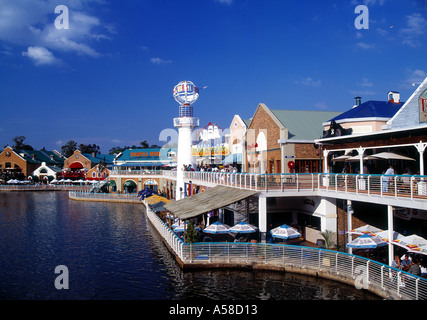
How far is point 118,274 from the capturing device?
65.7 ft

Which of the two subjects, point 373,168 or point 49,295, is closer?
point 49,295

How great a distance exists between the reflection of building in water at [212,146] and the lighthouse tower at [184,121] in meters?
4.15

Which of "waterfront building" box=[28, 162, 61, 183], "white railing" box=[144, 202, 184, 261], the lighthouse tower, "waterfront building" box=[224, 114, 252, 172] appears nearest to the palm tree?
"white railing" box=[144, 202, 184, 261]

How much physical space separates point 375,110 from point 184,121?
21175mm

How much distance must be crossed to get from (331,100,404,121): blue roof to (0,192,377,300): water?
542 inches

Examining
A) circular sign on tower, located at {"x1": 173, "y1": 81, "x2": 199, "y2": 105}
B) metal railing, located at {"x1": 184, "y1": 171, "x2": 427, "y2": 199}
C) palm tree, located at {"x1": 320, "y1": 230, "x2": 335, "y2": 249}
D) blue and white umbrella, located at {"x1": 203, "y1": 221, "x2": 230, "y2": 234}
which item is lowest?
palm tree, located at {"x1": 320, "y1": 230, "x2": 335, "y2": 249}

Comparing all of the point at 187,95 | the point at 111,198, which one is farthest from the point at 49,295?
the point at 111,198

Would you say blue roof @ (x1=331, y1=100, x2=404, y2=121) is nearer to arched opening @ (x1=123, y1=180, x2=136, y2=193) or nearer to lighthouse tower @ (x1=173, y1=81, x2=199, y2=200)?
lighthouse tower @ (x1=173, y1=81, x2=199, y2=200)

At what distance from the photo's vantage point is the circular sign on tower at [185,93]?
40.9 meters

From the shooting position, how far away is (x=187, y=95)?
4122 cm

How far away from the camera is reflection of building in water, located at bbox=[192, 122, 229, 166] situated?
4709 centimetres

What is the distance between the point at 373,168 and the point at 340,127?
364 cm

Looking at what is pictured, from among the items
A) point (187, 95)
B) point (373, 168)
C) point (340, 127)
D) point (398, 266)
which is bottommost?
point (398, 266)
